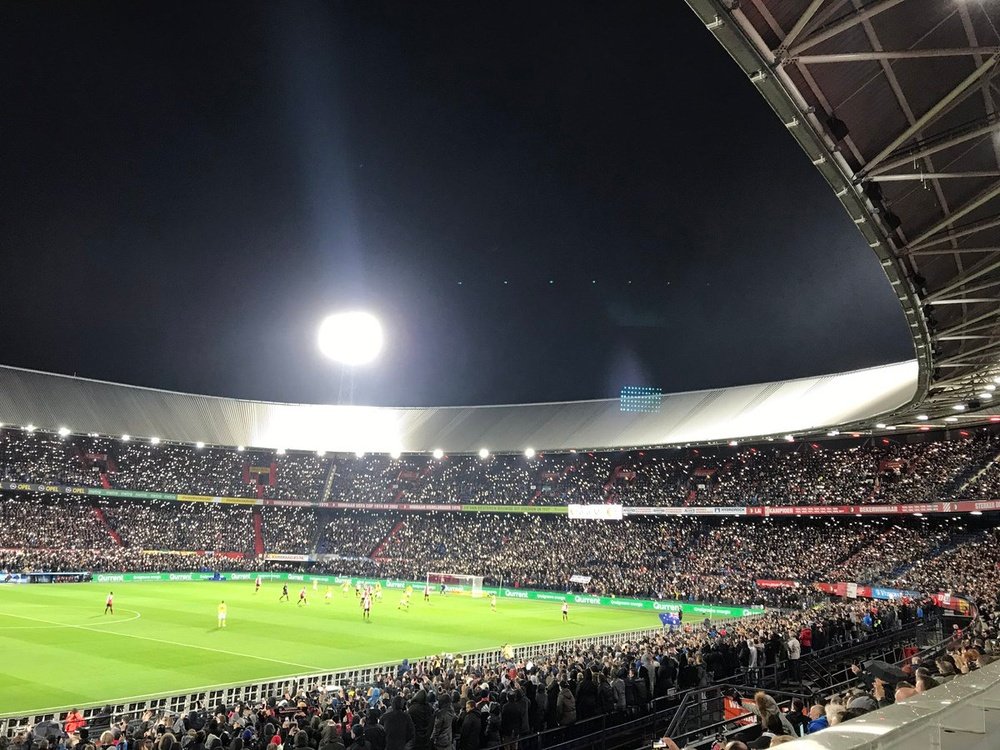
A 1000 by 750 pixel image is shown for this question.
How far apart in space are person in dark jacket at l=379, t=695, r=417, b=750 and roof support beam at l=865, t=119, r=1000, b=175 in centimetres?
1215

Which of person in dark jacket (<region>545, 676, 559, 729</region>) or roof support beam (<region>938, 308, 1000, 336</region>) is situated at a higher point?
roof support beam (<region>938, 308, 1000, 336</region>)

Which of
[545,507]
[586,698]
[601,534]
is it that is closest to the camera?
[586,698]

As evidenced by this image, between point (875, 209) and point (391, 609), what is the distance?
130ft

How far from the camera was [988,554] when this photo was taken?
4259cm

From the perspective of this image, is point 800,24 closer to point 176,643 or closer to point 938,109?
point 938,109

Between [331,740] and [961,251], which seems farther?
[961,251]

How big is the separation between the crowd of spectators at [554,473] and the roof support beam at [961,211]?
35004 mm

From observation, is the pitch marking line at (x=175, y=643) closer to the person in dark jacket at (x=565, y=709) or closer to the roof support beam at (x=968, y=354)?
the person in dark jacket at (x=565, y=709)

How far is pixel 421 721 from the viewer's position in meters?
11.9

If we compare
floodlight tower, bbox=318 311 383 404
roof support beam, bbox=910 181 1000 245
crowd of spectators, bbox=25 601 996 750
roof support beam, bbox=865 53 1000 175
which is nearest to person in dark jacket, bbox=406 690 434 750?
crowd of spectators, bbox=25 601 996 750

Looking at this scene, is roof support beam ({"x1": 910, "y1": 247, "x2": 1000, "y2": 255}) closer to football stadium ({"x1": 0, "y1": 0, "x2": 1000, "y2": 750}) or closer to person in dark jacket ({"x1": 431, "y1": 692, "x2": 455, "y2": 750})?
football stadium ({"x1": 0, "y1": 0, "x2": 1000, "y2": 750})

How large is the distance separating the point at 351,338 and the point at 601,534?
32.5m

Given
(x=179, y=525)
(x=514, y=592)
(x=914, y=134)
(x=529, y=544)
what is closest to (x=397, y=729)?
(x=914, y=134)

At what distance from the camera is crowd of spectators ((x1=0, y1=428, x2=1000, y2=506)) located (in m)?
49.8
